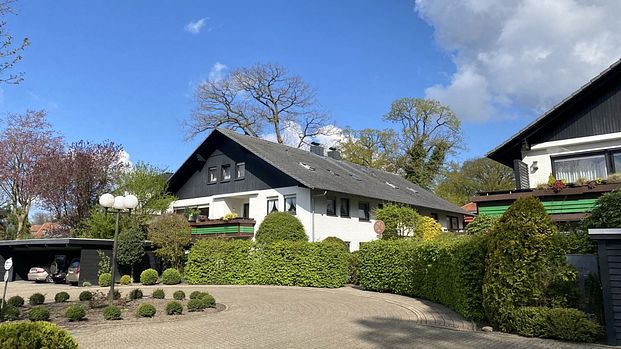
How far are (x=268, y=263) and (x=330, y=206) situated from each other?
6.91 m

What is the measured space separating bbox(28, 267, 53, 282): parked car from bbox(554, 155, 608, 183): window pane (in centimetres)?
2751

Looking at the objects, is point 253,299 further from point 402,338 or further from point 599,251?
point 599,251

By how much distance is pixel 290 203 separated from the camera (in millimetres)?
27250

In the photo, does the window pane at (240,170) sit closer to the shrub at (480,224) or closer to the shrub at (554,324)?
the shrub at (480,224)

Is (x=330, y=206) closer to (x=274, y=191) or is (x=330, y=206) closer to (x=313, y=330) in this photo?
(x=274, y=191)

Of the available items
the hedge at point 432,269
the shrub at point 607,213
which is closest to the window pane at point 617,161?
the shrub at point 607,213

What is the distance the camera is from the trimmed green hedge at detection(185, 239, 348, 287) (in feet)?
67.6

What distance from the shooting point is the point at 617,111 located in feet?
51.8

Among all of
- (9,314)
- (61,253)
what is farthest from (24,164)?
(9,314)

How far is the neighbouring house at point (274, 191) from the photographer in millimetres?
26766

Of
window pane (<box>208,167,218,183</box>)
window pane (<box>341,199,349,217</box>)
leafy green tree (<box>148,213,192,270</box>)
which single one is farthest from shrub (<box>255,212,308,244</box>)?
window pane (<box>208,167,218,183</box>)

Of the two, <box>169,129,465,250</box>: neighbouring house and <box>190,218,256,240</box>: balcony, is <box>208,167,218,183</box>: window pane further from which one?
<box>190,218,256,240</box>: balcony

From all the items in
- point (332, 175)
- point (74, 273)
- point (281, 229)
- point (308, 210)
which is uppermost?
point (332, 175)

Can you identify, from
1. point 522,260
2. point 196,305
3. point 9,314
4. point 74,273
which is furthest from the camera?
point 74,273
